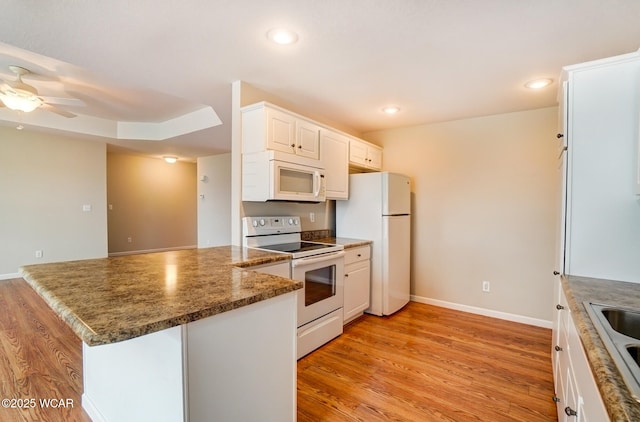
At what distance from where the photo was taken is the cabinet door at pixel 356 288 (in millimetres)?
3008

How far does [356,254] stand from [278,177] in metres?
1.28

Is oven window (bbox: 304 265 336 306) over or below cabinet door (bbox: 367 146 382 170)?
below

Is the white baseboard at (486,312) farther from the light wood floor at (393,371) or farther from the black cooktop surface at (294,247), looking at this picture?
the black cooktop surface at (294,247)

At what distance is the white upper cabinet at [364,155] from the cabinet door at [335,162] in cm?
15

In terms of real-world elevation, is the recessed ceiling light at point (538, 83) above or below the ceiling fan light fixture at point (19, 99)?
above

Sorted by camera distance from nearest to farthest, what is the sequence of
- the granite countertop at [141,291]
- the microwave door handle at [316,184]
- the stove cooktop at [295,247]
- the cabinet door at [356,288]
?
the granite countertop at [141,291]
the stove cooktop at [295,247]
the microwave door handle at [316,184]
the cabinet door at [356,288]

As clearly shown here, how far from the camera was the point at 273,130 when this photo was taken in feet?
8.11

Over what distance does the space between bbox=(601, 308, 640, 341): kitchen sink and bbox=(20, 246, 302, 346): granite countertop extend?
1.32 metres

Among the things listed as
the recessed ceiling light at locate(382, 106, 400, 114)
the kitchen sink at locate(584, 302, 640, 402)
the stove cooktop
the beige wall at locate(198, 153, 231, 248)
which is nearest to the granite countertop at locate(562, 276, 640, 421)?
the kitchen sink at locate(584, 302, 640, 402)

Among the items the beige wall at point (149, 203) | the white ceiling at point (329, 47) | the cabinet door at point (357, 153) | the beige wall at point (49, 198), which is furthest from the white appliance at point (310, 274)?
the beige wall at point (149, 203)

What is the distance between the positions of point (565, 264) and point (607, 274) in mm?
179

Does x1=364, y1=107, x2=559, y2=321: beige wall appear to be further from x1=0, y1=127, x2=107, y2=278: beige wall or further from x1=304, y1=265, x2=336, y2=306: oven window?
x1=0, y1=127, x2=107, y2=278: beige wall

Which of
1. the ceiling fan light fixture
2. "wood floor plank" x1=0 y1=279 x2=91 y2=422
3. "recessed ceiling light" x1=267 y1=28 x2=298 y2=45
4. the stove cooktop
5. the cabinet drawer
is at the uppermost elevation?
"recessed ceiling light" x1=267 y1=28 x2=298 y2=45

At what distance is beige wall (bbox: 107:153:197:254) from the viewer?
6543 millimetres
